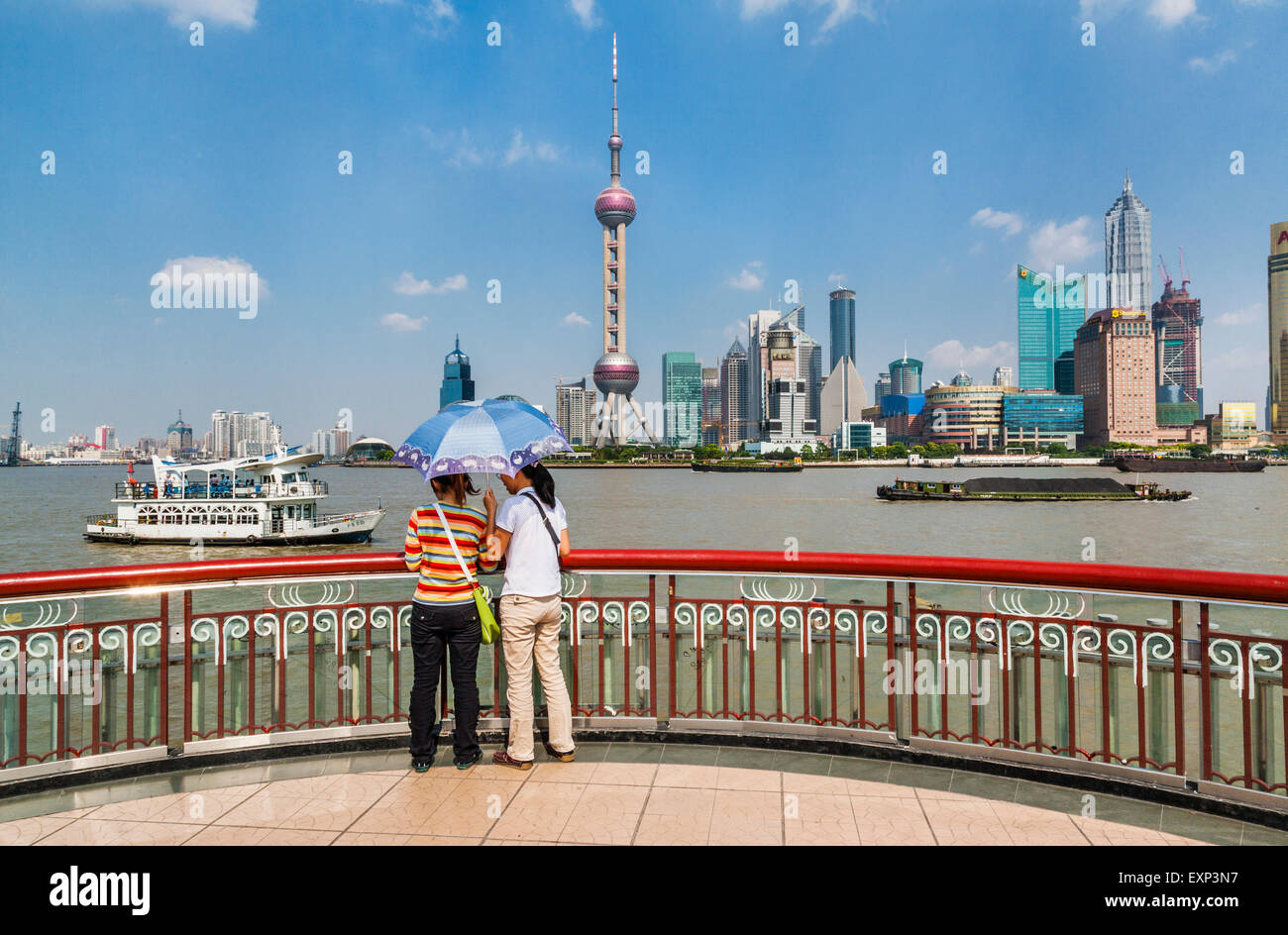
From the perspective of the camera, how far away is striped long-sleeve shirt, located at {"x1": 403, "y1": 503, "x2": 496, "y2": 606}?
12.8 feet

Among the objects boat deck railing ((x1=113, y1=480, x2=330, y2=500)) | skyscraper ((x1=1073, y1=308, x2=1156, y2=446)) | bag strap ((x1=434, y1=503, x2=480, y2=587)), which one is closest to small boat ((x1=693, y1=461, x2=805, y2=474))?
skyscraper ((x1=1073, y1=308, x2=1156, y2=446))

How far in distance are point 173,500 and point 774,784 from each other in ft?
147

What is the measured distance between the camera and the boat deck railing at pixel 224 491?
4122cm

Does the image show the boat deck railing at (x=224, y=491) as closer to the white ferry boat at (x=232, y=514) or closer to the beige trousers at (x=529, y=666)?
the white ferry boat at (x=232, y=514)

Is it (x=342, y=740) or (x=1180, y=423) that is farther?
(x=1180, y=423)

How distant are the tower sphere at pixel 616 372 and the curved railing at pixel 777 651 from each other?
187410mm

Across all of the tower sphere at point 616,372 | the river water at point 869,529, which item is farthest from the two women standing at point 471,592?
the tower sphere at point 616,372

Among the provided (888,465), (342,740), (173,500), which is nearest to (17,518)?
(173,500)

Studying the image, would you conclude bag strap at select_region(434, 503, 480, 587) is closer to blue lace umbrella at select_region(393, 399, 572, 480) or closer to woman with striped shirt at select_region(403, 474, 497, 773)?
woman with striped shirt at select_region(403, 474, 497, 773)

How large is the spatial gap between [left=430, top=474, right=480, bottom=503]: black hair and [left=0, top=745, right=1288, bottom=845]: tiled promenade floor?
1.50m

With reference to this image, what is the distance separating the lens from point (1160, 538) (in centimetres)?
3834

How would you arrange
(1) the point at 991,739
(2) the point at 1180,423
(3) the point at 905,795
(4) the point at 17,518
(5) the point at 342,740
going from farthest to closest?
(2) the point at 1180,423
(4) the point at 17,518
(5) the point at 342,740
(1) the point at 991,739
(3) the point at 905,795

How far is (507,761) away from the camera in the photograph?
405cm
